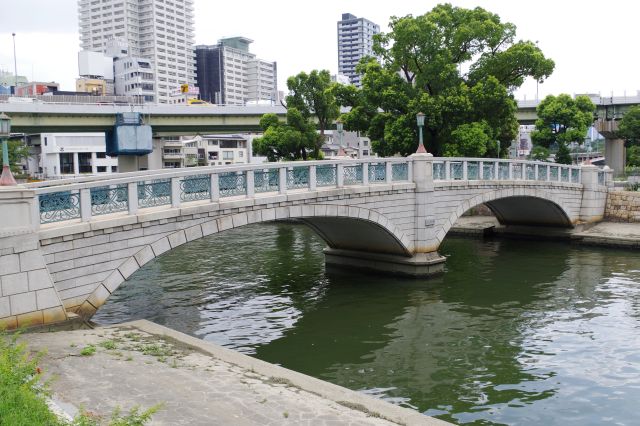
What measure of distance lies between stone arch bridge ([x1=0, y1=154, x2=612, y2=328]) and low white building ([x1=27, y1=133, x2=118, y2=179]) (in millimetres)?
60177

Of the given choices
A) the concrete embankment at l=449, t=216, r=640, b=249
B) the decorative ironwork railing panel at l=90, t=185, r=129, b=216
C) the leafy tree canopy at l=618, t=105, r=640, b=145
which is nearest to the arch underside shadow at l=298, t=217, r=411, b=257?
the decorative ironwork railing panel at l=90, t=185, r=129, b=216

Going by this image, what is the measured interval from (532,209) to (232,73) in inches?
5076

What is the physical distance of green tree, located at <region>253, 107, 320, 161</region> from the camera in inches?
1631

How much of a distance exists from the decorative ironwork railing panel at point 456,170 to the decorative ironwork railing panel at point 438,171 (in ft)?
1.08

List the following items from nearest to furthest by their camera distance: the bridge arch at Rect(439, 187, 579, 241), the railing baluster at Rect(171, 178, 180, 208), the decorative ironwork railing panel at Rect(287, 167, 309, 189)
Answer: the railing baluster at Rect(171, 178, 180, 208) → the decorative ironwork railing panel at Rect(287, 167, 309, 189) → the bridge arch at Rect(439, 187, 579, 241)

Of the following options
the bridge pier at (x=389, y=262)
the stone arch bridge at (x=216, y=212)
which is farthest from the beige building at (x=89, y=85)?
the stone arch bridge at (x=216, y=212)

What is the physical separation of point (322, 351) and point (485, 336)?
436 centimetres

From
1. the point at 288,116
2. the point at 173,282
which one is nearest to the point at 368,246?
the point at 173,282

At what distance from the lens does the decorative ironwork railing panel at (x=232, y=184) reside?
1703 cm

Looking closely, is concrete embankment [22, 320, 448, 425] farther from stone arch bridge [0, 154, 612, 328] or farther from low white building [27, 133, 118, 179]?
low white building [27, 133, 118, 179]

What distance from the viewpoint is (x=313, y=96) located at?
4191 cm

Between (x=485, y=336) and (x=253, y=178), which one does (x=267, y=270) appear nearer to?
(x=253, y=178)

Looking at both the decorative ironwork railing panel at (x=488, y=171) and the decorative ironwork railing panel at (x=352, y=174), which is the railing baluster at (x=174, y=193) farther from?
the decorative ironwork railing panel at (x=488, y=171)


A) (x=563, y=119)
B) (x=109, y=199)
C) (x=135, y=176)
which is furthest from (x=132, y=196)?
(x=563, y=119)
